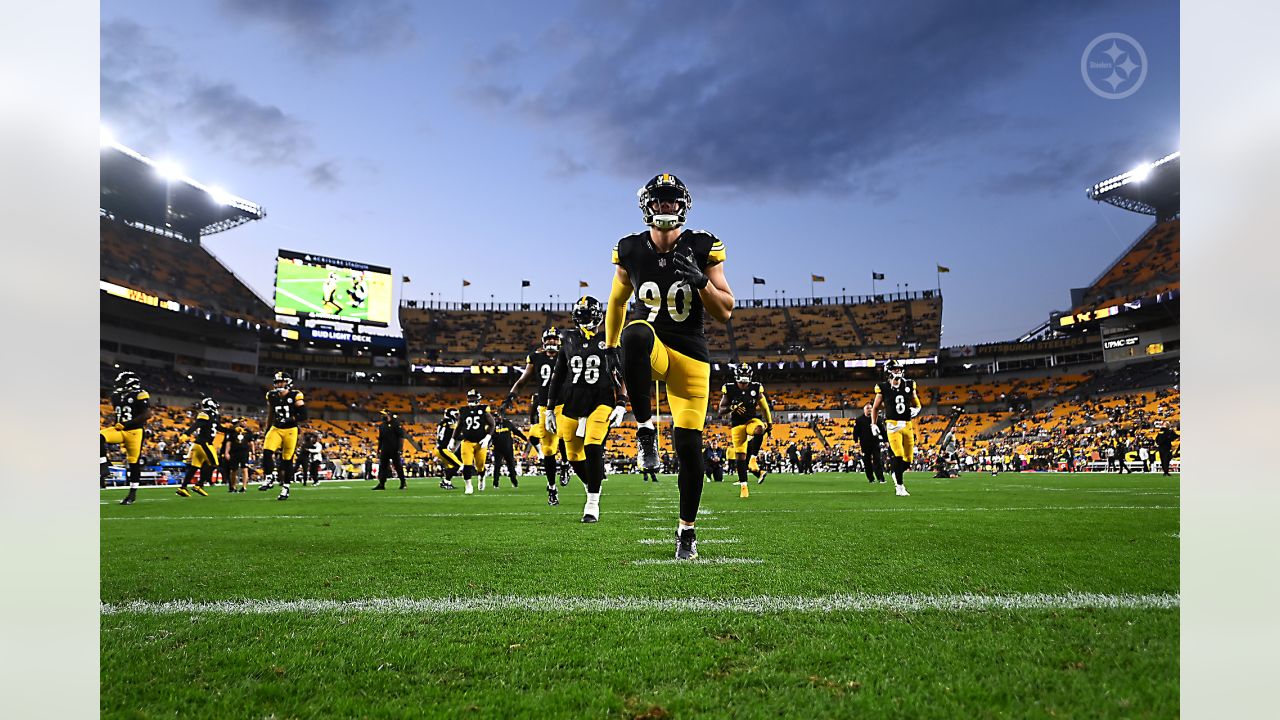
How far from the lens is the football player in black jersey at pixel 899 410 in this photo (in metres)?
12.1

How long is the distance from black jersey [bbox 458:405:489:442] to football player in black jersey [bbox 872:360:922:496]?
837 cm

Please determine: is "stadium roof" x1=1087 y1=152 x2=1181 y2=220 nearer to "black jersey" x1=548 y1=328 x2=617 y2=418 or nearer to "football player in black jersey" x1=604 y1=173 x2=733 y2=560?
"black jersey" x1=548 y1=328 x2=617 y2=418

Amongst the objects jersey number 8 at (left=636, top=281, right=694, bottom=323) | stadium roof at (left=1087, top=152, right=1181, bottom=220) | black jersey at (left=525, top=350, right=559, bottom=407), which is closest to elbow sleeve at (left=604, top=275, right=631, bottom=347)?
jersey number 8 at (left=636, top=281, right=694, bottom=323)

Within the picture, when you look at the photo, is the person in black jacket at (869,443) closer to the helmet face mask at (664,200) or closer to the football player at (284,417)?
the football player at (284,417)

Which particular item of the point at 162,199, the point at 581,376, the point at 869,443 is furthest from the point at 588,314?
the point at 162,199

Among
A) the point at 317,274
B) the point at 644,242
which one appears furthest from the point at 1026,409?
the point at 644,242

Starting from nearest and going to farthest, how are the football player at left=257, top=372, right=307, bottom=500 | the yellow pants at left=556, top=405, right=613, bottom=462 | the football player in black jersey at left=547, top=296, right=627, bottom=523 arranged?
the yellow pants at left=556, top=405, right=613, bottom=462
the football player in black jersey at left=547, top=296, right=627, bottom=523
the football player at left=257, top=372, right=307, bottom=500

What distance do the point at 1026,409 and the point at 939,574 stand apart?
55.6m

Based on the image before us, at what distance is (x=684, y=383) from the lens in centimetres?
446

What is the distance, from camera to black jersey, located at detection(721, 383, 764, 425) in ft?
43.2

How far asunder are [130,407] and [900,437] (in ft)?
41.7
